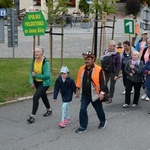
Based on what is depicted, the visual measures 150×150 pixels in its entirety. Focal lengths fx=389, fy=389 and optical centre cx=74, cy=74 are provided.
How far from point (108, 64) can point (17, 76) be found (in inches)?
163

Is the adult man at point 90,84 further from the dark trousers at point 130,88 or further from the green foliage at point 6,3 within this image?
the green foliage at point 6,3

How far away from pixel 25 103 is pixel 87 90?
294 cm

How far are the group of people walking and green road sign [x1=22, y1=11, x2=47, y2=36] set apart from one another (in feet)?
9.63

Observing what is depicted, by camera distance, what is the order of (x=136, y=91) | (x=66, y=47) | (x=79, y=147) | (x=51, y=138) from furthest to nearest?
1. (x=66, y=47)
2. (x=136, y=91)
3. (x=51, y=138)
4. (x=79, y=147)

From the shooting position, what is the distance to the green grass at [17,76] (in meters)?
10.9

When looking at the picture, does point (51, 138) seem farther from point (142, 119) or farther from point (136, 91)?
point (136, 91)

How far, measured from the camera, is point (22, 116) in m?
9.03

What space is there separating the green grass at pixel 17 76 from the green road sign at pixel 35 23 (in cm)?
157

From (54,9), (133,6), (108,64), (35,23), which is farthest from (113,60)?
(133,6)

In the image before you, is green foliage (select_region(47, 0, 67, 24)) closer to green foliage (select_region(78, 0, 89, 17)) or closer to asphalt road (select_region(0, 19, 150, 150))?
asphalt road (select_region(0, 19, 150, 150))

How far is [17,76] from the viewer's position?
42.3 feet

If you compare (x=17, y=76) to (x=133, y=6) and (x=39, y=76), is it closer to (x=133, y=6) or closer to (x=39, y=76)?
(x=39, y=76)

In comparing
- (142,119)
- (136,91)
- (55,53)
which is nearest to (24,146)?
(142,119)

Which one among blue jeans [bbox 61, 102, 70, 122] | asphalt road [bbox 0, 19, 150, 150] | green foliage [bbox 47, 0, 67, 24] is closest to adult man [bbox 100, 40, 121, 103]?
asphalt road [bbox 0, 19, 150, 150]
